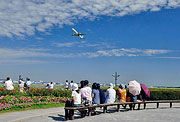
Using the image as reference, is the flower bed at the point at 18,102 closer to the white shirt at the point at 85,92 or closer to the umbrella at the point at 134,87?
the white shirt at the point at 85,92

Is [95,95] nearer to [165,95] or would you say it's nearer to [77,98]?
[77,98]

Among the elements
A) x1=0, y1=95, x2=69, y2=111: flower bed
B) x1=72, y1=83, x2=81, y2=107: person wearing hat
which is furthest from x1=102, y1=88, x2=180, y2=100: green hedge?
x1=72, y1=83, x2=81, y2=107: person wearing hat

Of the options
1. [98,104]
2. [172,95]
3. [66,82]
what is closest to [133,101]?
[98,104]

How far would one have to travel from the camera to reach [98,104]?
11227 mm

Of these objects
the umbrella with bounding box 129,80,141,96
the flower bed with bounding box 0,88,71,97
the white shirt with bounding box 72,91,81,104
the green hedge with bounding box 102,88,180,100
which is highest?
the umbrella with bounding box 129,80,141,96

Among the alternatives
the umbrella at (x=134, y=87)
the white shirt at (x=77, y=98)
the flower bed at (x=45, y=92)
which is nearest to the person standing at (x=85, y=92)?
the white shirt at (x=77, y=98)

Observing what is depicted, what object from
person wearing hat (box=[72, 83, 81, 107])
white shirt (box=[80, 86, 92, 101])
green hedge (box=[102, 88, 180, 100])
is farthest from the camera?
green hedge (box=[102, 88, 180, 100])

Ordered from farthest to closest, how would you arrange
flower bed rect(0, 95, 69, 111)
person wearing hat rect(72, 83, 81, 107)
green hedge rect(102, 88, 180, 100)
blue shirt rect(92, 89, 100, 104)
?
1. green hedge rect(102, 88, 180, 100)
2. flower bed rect(0, 95, 69, 111)
3. blue shirt rect(92, 89, 100, 104)
4. person wearing hat rect(72, 83, 81, 107)

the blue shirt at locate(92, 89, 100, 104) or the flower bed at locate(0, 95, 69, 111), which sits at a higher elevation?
the blue shirt at locate(92, 89, 100, 104)

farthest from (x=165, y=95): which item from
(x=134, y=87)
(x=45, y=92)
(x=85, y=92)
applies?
(x=85, y=92)

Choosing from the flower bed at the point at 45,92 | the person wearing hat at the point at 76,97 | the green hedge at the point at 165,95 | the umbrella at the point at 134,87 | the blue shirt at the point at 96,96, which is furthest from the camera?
the green hedge at the point at 165,95

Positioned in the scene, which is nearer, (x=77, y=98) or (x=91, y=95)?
(x=77, y=98)

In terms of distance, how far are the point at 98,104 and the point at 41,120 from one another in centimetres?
291

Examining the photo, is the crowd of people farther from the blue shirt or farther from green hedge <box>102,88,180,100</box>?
green hedge <box>102,88,180,100</box>
